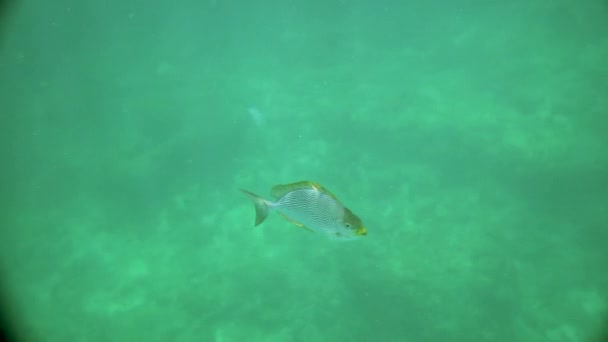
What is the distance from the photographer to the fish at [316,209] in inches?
119

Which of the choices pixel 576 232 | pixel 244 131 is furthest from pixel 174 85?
pixel 576 232

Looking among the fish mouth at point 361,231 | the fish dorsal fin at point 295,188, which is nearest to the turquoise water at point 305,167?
the fish mouth at point 361,231

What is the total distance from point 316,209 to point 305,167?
24.4 feet

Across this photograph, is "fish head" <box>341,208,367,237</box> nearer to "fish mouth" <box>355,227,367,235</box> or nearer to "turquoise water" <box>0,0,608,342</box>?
"fish mouth" <box>355,227,367,235</box>

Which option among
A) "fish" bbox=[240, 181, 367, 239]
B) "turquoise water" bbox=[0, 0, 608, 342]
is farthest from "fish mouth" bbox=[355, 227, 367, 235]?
"turquoise water" bbox=[0, 0, 608, 342]

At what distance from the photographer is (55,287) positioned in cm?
866

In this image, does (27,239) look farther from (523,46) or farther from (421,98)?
(523,46)

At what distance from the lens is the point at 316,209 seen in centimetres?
304

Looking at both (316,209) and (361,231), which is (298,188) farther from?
(361,231)

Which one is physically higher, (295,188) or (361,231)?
(295,188)

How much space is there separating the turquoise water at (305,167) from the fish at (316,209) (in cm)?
423

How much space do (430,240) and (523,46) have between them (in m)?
7.96

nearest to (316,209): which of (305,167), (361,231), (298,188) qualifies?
(298,188)

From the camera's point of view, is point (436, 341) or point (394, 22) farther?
point (394, 22)
